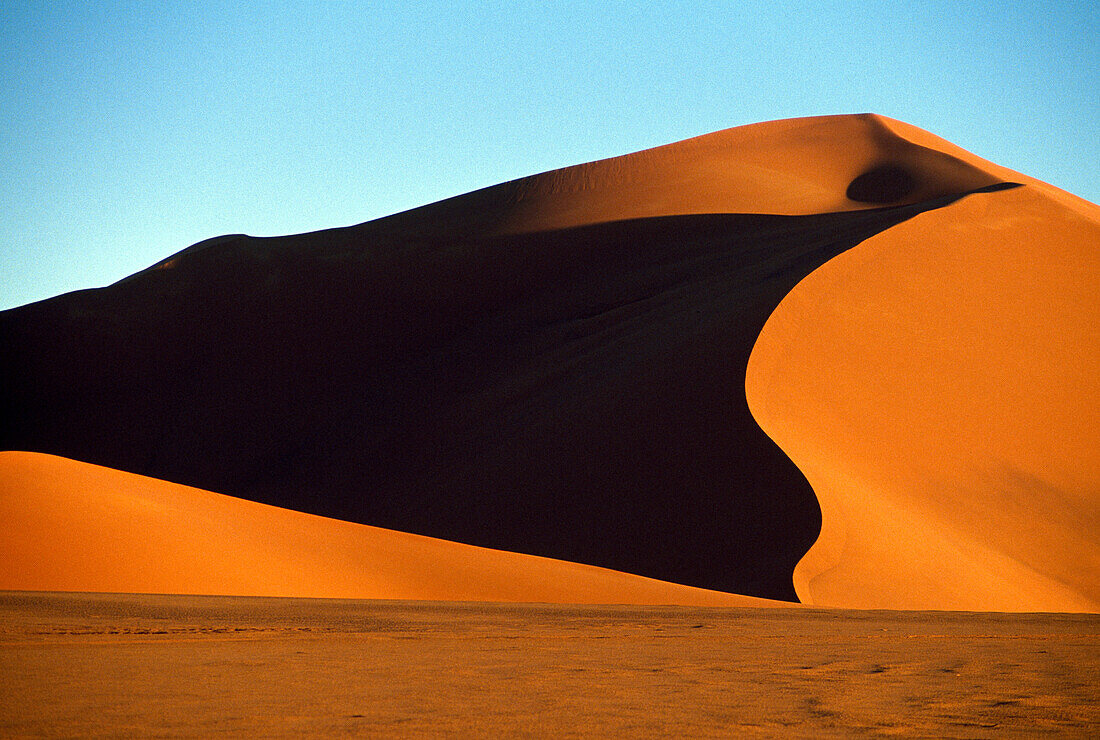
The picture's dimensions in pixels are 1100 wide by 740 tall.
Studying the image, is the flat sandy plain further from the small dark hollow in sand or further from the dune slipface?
the small dark hollow in sand

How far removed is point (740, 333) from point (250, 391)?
59.9 feet

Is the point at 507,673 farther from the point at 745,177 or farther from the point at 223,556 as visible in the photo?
the point at 745,177

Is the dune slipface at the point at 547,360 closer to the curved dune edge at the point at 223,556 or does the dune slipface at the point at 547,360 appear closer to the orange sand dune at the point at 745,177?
the orange sand dune at the point at 745,177

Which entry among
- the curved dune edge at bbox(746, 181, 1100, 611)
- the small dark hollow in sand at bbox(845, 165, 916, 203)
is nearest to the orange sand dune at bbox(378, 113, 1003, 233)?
the small dark hollow in sand at bbox(845, 165, 916, 203)

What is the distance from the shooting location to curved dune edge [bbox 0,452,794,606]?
11.4 metres

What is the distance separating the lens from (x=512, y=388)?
25.3 metres

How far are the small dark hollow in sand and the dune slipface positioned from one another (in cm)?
15

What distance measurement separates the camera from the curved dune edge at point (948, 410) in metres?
15.3

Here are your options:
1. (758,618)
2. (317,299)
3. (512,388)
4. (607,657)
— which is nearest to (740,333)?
(512,388)

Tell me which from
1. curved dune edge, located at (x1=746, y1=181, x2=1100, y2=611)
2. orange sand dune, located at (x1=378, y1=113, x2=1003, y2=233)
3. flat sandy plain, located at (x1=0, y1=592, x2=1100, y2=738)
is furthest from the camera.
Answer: orange sand dune, located at (x1=378, y1=113, x2=1003, y2=233)

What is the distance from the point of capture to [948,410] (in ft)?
64.3

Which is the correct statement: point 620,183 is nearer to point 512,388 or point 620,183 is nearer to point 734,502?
point 512,388

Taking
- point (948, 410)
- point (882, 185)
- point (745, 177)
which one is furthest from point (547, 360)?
point (882, 185)

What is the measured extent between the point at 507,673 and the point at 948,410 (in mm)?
15484
